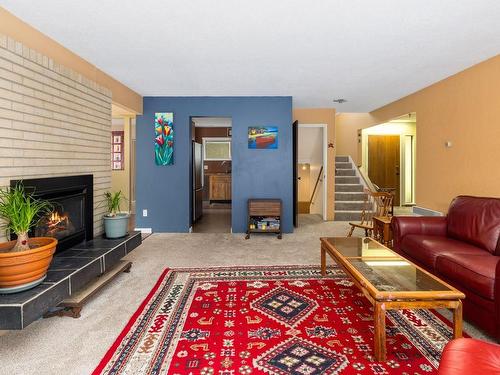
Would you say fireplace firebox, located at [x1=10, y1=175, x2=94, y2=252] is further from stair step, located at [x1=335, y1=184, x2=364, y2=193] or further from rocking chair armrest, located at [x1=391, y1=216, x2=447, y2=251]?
stair step, located at [x1=335, y1=184, x2=364, y2=193]

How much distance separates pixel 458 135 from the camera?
Answer: 153 inches

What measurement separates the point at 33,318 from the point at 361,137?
26.1ft

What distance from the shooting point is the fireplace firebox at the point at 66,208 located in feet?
8.25

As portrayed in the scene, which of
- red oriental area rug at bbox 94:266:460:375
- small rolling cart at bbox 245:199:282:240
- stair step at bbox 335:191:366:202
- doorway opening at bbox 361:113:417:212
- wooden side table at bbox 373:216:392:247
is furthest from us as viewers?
doorway opening at bbox 361:113:417:212

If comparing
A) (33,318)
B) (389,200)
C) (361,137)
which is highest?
(361,137)

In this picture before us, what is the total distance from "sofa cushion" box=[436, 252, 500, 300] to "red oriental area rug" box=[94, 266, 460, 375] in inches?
14.0

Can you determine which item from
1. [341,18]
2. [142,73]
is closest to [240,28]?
[341,18]

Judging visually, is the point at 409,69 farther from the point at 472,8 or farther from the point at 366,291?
the point at 366,291

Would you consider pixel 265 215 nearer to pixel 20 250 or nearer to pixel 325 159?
pixel 325 159

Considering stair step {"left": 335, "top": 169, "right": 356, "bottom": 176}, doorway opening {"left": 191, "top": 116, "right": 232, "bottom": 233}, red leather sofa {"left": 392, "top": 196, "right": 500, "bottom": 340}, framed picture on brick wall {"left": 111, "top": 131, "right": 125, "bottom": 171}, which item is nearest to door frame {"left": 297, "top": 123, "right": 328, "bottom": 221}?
stair step {"left": 335, "top": 169, "right": 356, "bottom": 176}

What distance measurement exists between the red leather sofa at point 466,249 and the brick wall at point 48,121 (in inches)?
142

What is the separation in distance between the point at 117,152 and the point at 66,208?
537cm

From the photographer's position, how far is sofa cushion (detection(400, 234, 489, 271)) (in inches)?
98.8

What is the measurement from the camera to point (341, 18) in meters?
2.44
